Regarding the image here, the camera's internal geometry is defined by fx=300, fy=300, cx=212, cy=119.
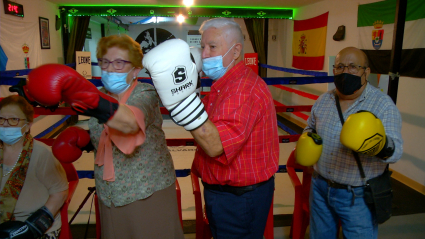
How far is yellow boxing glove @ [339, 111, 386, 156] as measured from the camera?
1302 mm

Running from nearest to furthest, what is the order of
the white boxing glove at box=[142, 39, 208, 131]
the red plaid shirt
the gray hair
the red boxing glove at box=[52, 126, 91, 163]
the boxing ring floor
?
the white boxing glove at box=[142, 39, 208, 131], the red plaid shirt, the gray hair, the red boxing glove at box=[52, 126, 91, 163], the boxing ring floor

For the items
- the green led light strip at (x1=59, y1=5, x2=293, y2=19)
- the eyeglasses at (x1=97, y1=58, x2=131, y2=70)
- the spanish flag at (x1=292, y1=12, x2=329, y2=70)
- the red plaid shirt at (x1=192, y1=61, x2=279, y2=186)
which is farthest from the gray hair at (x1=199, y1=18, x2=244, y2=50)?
the green led light strip at (x1=59, y1=5, x2=293, y2=19)

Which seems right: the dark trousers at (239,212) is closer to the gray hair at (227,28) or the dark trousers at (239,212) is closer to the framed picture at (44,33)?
the gray hair at (227,28)

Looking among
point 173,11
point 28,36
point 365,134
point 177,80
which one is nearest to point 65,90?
point 177,80

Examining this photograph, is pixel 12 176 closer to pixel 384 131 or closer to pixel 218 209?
pixel 218 209

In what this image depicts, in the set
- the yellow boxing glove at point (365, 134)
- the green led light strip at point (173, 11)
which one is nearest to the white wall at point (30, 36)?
the green led light strip at point (173, 11)

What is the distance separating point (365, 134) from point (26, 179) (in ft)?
5.59

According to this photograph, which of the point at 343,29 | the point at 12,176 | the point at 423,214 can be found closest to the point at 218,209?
the point at 12,176

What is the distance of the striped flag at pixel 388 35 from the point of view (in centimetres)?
337

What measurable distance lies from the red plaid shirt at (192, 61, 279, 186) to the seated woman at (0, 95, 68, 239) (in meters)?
0.89

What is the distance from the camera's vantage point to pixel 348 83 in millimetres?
1539

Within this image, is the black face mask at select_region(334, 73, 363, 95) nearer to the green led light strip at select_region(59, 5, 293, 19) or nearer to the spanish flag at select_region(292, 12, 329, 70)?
the spanish flag at select_region(292, 12, 329, 70)

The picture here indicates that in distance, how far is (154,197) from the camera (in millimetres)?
1306

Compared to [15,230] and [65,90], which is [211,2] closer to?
[15,230]
